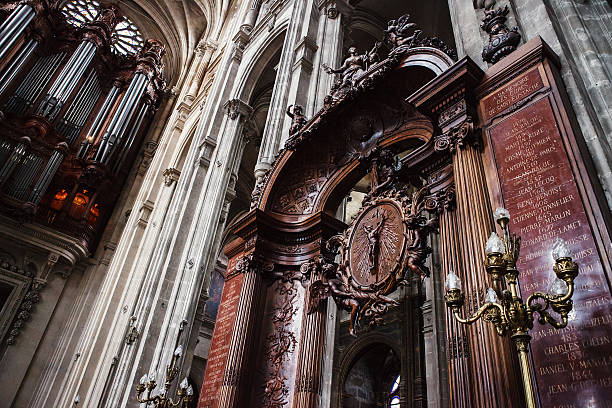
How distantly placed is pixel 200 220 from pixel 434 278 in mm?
4663

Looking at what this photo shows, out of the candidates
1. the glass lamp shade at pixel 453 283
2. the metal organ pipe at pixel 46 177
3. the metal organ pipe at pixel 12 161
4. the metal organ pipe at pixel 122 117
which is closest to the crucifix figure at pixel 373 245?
the glass lamp shade at pixel 453 283

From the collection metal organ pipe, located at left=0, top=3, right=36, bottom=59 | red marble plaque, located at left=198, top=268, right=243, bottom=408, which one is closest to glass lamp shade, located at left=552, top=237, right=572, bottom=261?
red marble plaque, located at left=198, top=268, right=243, bottom=408

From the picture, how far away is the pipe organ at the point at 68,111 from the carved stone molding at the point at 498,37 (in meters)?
13.4

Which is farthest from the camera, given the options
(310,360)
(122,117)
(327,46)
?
(122,117)

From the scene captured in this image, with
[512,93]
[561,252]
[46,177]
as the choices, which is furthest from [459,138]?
[46,177]

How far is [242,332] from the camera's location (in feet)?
16.5

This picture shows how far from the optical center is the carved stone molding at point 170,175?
14531mm

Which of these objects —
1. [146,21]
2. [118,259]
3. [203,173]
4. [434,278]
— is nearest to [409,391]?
[434,278]

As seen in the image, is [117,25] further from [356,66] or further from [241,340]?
[241,340]

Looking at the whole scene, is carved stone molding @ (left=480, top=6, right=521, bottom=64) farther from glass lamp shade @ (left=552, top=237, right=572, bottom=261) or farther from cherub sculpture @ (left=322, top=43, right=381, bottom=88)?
glass lamp shade @ (left=552, top=237, right=572, bottom=261)

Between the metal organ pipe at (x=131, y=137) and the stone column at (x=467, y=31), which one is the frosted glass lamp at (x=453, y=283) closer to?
the stone column at (x=467, y=31)

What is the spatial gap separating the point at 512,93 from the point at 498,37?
676 millimetres

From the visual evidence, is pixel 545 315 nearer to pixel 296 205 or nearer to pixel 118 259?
pixel 296 205

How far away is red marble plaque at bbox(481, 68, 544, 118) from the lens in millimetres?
3248
